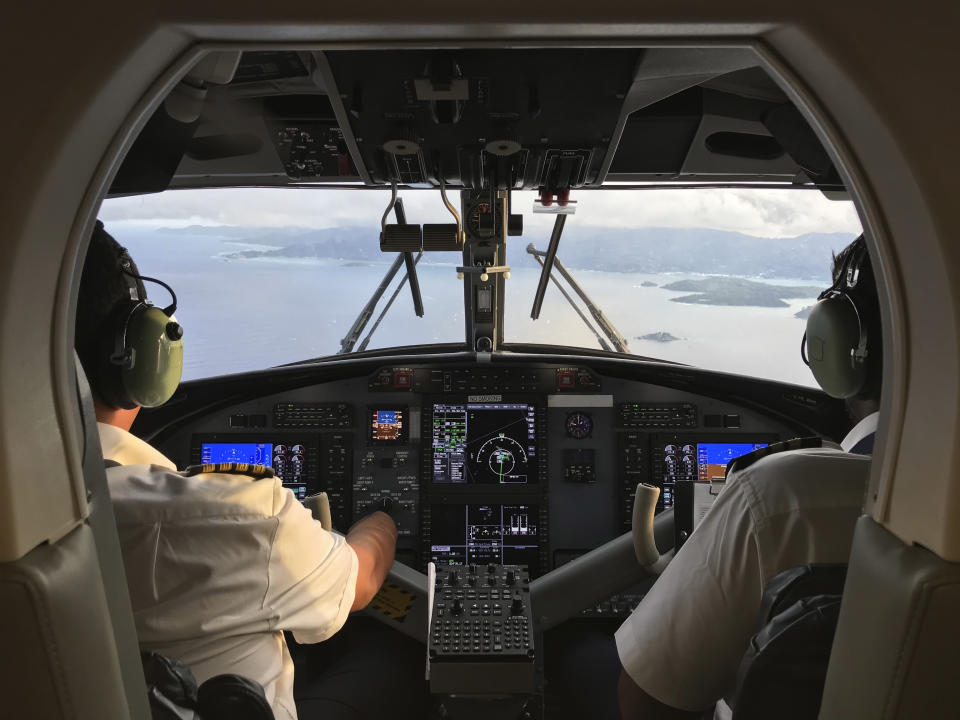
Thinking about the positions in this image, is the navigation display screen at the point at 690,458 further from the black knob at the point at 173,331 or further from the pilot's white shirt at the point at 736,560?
the black knob at the point at 173,331

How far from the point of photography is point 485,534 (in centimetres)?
267

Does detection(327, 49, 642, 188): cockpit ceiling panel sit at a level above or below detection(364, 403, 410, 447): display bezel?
above

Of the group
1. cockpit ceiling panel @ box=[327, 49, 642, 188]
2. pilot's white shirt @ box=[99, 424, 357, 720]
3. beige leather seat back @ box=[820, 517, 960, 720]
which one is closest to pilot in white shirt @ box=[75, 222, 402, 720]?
pilot's white shirt @ box=[99, 424, 357, 720]

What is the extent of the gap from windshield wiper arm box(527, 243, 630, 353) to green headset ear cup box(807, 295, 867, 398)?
1.47m

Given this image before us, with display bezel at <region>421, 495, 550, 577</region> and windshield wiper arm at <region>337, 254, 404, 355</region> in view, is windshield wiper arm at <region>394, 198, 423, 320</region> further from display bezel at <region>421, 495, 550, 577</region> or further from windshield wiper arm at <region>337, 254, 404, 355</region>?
display bezel at <region>421, 495, 550, 577</region>

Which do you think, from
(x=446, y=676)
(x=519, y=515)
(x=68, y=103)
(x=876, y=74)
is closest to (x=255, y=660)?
(x=446, y=676)

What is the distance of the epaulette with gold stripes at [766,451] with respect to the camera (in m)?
1.25

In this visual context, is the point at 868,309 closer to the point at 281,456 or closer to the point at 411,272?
the point at 411,272

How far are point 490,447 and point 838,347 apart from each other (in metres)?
1.54

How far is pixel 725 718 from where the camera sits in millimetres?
1312

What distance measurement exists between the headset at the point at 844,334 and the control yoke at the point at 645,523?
2.20 ft

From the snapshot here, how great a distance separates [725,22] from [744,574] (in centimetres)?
80

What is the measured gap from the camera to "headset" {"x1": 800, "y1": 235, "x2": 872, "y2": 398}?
1.30 m

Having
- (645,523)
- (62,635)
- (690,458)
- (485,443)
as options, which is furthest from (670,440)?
(62,635)
